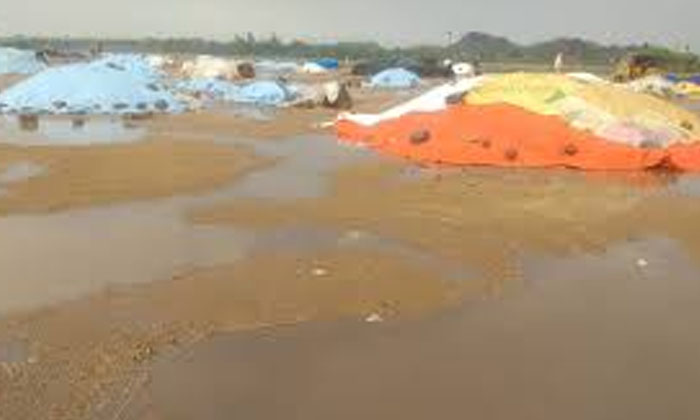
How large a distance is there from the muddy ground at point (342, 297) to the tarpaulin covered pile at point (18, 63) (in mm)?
42561

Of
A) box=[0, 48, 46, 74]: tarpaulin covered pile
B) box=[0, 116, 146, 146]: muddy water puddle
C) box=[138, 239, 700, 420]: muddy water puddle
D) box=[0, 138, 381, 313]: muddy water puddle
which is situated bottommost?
box=[0, 48, 46, 74]: tarpaulin covered pile

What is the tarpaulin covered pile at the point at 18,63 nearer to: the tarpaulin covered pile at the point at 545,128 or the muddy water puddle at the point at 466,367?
the tarpaulin covered pile at the point at 545,128

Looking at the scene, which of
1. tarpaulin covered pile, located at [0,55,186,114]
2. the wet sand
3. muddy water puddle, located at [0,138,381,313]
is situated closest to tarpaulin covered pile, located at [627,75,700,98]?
tarpaulin covered pile, located at [0,55,186,114]

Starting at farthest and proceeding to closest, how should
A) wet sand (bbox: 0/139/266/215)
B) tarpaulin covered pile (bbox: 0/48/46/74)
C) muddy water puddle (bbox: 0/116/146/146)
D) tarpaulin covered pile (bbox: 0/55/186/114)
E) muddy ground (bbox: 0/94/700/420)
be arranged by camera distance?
tarpaulin covered pile (bbox: 0/48/46/74), tarpaulin covered pile (bbox: 0/55/186/114), muddy water puddle (bbox: 0/116/146/146), wet sand (bbox: 0/139/266/215), muddy ground (bbox: 0/94/700/420)

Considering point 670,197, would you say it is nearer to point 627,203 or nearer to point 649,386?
point 627,203

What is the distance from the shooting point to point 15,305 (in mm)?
8281

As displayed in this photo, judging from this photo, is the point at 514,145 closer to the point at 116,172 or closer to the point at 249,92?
the point at 116,172

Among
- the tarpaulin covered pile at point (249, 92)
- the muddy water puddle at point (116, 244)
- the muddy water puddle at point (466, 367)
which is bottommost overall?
the tarpaulin covered pile at point (249, 92)

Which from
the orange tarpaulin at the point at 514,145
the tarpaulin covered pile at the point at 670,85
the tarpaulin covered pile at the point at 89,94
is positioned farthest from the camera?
the tarpaulin covered pile at the point at 670,85

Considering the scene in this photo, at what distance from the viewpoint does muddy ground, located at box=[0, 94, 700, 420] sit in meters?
6.46

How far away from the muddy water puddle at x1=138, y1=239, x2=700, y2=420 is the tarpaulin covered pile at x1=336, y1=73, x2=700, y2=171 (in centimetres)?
973

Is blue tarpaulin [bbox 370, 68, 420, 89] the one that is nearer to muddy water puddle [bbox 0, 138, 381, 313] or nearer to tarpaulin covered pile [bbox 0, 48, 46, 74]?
tarpaulin covered pile [bbox 0, 48, 46, 74]

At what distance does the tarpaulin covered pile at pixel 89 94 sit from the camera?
28500 mm

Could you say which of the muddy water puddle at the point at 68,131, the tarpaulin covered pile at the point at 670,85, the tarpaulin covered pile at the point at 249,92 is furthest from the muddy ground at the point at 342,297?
the tarpaulin covered pile at the point at 670,85
